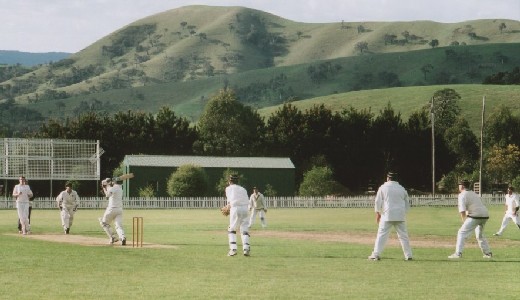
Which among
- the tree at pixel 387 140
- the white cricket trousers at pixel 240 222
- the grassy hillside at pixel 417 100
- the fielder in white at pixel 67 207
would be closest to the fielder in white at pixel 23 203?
the fielder in white at pixel 67 207

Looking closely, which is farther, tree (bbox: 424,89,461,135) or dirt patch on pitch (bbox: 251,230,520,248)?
tree (bbox: 424,89,461,135)

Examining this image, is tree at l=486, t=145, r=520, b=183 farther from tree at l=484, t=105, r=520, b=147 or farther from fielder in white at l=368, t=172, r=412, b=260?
fielder in white at l=368, t=172, r=412, b=260

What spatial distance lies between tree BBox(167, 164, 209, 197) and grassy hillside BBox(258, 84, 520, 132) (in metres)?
77.3

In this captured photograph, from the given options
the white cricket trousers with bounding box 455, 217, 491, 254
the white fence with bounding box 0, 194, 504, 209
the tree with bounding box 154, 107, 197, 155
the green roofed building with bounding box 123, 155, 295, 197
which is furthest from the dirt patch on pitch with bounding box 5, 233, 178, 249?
the tree with bounding box 154, 107, 197, 155

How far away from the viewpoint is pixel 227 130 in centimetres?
10638

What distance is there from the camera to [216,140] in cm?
10525

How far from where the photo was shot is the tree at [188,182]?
248 feet

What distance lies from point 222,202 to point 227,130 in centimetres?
3374

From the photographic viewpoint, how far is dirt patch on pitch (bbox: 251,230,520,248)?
28.9 meters

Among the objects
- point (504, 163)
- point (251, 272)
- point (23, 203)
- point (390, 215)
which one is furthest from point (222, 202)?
point (251, 272)

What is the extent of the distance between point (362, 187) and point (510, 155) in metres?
17.0

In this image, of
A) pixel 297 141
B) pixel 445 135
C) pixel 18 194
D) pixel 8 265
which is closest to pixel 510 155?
pixel 445 135

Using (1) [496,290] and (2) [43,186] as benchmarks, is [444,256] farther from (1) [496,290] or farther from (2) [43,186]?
(2) [43,186]

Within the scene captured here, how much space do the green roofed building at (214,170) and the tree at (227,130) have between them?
15.5m
